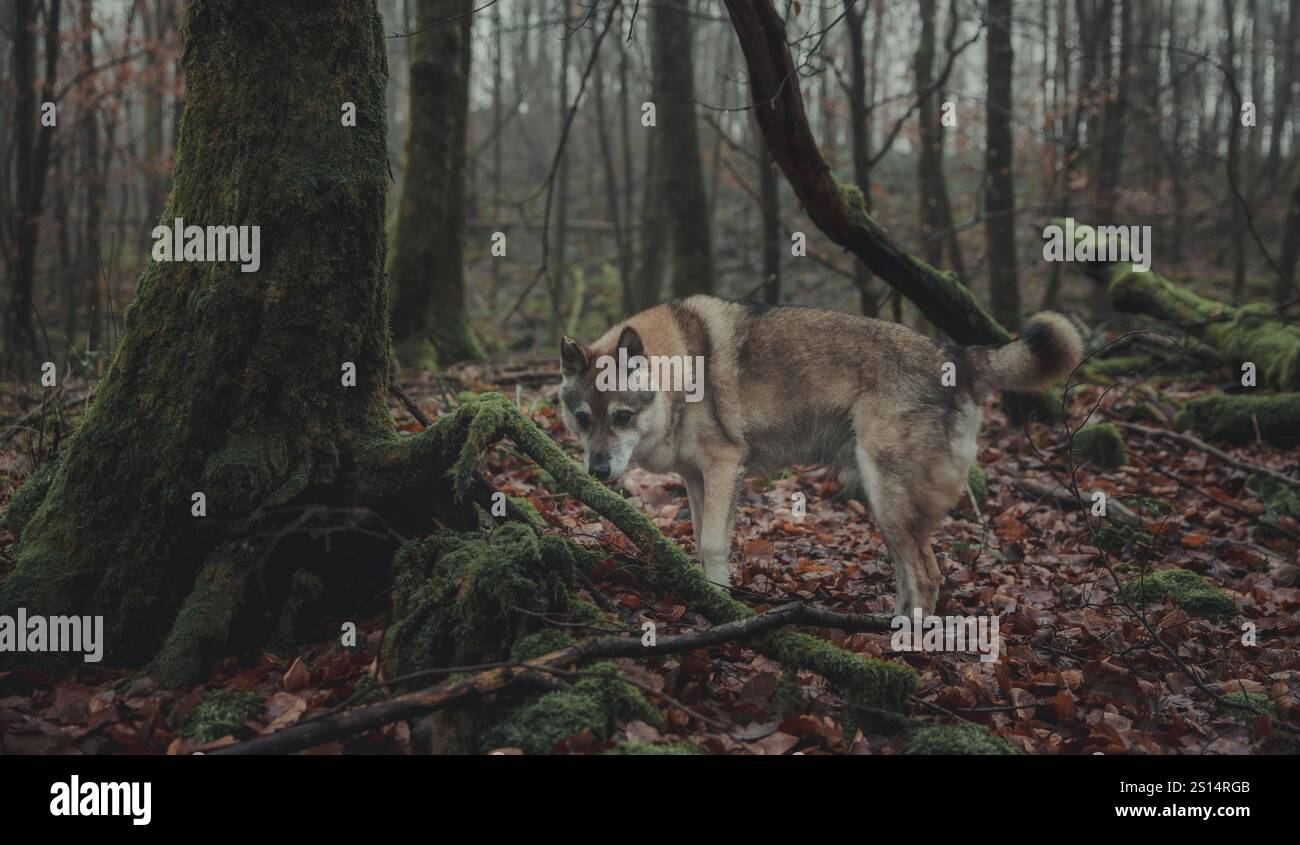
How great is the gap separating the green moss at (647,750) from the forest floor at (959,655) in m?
0.08

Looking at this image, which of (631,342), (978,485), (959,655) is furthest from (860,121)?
(959,655)

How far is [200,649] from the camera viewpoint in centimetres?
412

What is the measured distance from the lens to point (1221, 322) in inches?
426

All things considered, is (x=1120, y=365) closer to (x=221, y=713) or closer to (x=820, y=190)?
(x=820, y=190)

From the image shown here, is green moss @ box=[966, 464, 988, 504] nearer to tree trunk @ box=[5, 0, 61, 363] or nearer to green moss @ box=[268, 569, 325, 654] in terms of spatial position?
green moss @ box=[268, 569, 325, 654]

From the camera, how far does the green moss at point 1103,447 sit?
8.94 metres

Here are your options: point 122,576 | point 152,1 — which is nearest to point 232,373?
point 122,576

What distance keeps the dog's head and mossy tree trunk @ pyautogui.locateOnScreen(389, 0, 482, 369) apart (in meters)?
4.82

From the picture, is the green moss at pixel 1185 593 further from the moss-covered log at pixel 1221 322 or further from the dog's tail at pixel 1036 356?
the moss-covered log at pixel 1221 322

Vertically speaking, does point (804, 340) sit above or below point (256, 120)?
below

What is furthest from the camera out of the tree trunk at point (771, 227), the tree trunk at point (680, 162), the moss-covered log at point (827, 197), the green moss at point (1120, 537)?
the tree trunk at point (771, 227)

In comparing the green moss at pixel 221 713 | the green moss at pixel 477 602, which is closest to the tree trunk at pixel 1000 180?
the green moss at pixel 477 602
